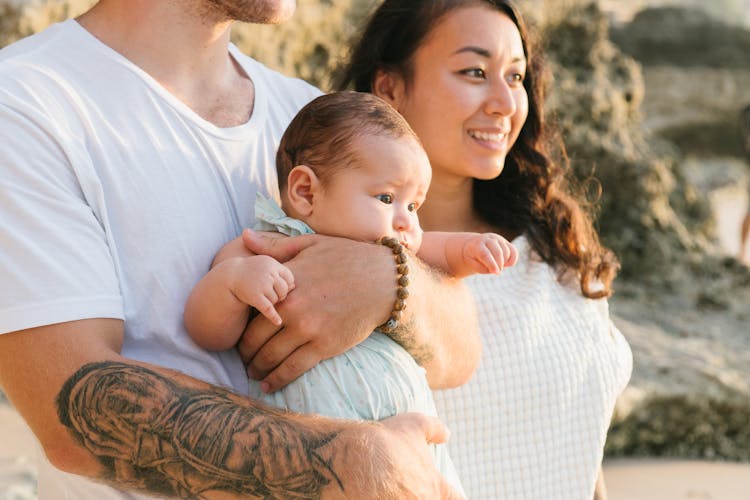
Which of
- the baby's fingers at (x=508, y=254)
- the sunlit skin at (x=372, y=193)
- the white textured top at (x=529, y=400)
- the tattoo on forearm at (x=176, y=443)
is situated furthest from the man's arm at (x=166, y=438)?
the white textured top at (x=529, y=400)

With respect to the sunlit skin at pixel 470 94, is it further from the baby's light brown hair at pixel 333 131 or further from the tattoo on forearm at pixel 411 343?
the tattoo on forearm at pixel 411 343

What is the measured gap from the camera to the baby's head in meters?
2.04

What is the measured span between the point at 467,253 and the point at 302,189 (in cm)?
39

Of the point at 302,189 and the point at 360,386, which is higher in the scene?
the point at 302,189

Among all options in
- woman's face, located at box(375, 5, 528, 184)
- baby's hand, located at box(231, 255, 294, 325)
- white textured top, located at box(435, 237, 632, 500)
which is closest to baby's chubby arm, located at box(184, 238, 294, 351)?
baby's hand, located at box(231, 255, 294, 325)

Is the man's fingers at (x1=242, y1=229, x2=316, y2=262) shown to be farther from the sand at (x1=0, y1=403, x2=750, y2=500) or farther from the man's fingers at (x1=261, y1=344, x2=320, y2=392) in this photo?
the sand at (x1=0, y1=403, x2=750, y2=500)

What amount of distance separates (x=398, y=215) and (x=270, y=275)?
0.35 m

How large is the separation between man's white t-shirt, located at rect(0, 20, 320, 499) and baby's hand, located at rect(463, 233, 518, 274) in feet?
1.53

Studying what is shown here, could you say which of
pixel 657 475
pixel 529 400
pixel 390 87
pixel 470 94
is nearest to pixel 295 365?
pixel 529 400

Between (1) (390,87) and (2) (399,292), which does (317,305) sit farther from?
(1) (390,87)

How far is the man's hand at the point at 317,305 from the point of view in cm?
195

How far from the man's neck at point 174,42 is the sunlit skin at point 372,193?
333 mm

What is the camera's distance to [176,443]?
173cm

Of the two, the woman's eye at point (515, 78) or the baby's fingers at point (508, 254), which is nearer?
the baby's fingers at point (508, 254)
